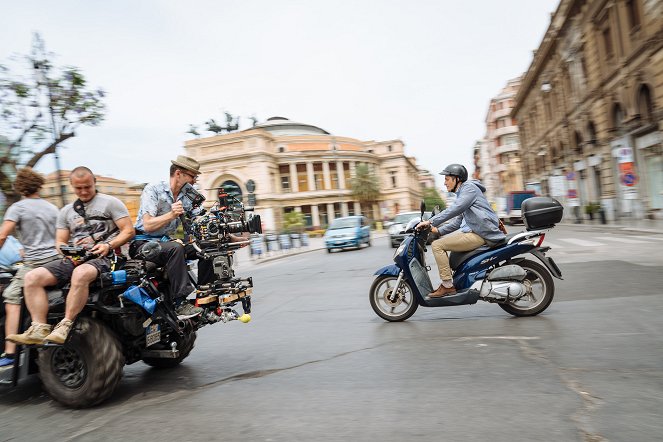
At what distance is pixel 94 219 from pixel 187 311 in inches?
42.7

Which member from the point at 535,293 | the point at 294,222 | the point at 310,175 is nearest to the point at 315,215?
the point at 310,175

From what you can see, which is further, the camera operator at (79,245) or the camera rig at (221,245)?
the camera rig at (221,245)

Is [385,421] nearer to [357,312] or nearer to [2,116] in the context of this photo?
[357,312]

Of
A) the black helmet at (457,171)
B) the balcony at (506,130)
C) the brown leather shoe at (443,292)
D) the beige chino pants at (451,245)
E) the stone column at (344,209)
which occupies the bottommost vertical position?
the brown leather shoe at (443,292)

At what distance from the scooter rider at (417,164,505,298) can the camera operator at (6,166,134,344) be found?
11.1 feet

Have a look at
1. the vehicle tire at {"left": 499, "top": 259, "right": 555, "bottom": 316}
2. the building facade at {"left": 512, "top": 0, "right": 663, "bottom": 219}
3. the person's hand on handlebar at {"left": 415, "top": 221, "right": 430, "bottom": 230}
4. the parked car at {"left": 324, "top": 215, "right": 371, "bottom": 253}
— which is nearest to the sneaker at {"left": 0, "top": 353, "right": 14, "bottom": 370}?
the person's hand on handlebar at {"left": 415, "top": 221, "right": 430, "bottom": 230}

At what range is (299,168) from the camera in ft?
268

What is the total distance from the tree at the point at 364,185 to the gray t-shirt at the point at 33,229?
7458 cm

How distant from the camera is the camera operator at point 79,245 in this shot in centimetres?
374

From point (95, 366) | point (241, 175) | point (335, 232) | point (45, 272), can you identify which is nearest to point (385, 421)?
point (95, 366)

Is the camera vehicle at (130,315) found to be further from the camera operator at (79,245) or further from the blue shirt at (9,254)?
the blue shirt at (9,254)

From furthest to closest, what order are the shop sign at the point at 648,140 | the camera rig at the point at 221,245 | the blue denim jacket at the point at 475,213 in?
the shop sign at the point at 648,140
the blue denim jacket at the point at 475,213
the camera rig at the point at 221,245

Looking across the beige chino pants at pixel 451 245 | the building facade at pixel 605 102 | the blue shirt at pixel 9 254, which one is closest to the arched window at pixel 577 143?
the building facade at pixel 605 102

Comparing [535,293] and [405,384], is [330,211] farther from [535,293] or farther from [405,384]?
[405,384]
